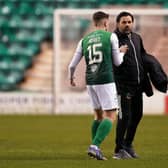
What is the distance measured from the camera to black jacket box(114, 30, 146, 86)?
10.6m

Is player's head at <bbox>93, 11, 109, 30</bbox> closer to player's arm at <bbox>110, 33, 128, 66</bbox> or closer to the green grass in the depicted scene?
player's arm at <bbox>110, 33, 128, 66</bbox>

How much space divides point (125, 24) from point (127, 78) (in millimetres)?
680

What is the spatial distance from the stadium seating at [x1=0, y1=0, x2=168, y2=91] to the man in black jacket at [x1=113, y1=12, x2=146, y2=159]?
Result: 15.7m

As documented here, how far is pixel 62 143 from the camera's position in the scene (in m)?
13.5

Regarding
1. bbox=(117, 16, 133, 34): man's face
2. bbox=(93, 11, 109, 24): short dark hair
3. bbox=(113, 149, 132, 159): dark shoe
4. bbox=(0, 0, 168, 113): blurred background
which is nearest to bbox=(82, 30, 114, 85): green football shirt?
bbox=(93, 11, 109, 24): short dark hair

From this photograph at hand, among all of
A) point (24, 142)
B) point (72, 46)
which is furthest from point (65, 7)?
point (24, 142)

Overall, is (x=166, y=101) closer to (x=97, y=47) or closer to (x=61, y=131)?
(x=61, y=131)

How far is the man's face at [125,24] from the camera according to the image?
10.5 metres

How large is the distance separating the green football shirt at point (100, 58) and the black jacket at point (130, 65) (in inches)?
13.3

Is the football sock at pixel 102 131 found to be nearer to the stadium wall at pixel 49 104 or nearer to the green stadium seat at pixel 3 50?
the stadium wall at pixel 49 104

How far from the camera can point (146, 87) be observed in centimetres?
1088

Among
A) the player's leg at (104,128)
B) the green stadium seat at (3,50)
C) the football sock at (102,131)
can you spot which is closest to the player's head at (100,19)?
the player's leg at (104,128)

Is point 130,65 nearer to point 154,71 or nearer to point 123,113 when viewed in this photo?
point 154,71

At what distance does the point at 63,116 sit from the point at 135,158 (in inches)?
413
